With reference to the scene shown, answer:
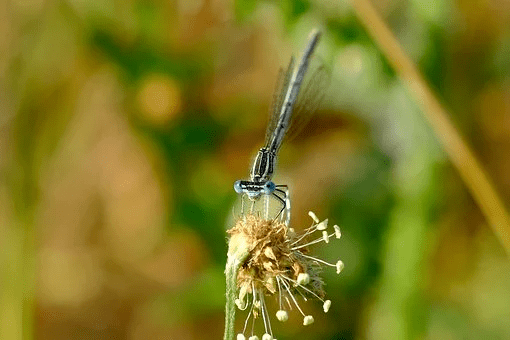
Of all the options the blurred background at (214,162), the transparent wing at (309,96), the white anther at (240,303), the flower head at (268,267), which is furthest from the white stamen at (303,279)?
the blurred background at (214,162)

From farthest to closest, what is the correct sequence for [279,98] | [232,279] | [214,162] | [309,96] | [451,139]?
[214,162], [451,139], [309,96], [279,98], [232,279]

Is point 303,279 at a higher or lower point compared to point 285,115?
lower

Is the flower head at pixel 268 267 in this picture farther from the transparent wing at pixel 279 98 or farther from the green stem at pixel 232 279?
the transparent wing at pixel 279 98

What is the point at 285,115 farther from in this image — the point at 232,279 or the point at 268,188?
the point at 232,279

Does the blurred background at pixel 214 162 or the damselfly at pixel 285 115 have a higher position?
the blurred background at pixel 214 162

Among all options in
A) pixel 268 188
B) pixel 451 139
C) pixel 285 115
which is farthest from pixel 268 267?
pixel 451 139

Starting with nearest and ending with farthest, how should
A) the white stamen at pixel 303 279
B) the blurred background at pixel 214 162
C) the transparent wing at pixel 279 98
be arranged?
the white stamen at pixel 303 279 < the transparent wing at pixel 279 98 < the blurred background at pixel 214 162

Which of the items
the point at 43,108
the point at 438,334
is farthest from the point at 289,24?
the point at 438,334

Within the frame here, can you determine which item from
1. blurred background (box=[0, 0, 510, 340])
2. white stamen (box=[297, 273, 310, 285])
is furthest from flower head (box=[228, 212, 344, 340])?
blurred background (box=[0, 0, 510, 340])

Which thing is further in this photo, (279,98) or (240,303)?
(279,98)
